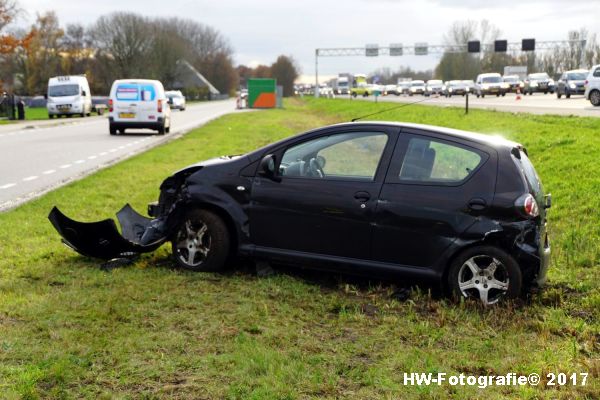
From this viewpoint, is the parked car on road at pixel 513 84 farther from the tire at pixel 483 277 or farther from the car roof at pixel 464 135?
the tire at pixel 483 277

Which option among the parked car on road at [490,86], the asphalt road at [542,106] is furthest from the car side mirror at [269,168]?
the parked car on road at [490,86]

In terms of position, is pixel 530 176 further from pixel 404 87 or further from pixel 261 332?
pixel 404 87

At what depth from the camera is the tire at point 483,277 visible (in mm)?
5000

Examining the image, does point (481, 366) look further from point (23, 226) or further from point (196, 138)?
→ point (196, 138)

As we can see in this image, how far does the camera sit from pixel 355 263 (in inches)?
212

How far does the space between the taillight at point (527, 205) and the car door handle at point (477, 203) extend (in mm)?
245

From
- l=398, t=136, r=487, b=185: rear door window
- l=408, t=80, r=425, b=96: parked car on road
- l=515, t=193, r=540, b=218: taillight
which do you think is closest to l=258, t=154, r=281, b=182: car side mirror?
l=398, t=136, r=487, b=185: rear door window

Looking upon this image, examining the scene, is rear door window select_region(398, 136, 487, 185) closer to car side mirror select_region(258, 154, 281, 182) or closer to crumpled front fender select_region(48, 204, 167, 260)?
car side mirror select_region(258, 154, 281, 182)

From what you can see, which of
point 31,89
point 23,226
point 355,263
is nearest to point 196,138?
point 23,226

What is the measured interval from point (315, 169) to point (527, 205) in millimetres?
1815

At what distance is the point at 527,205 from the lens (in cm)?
493

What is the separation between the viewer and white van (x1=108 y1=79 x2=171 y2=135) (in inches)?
930

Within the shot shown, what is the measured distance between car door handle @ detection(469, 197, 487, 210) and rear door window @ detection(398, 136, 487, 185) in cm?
20

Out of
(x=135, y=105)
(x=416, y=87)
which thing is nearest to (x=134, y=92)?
(x=135, y=105)
